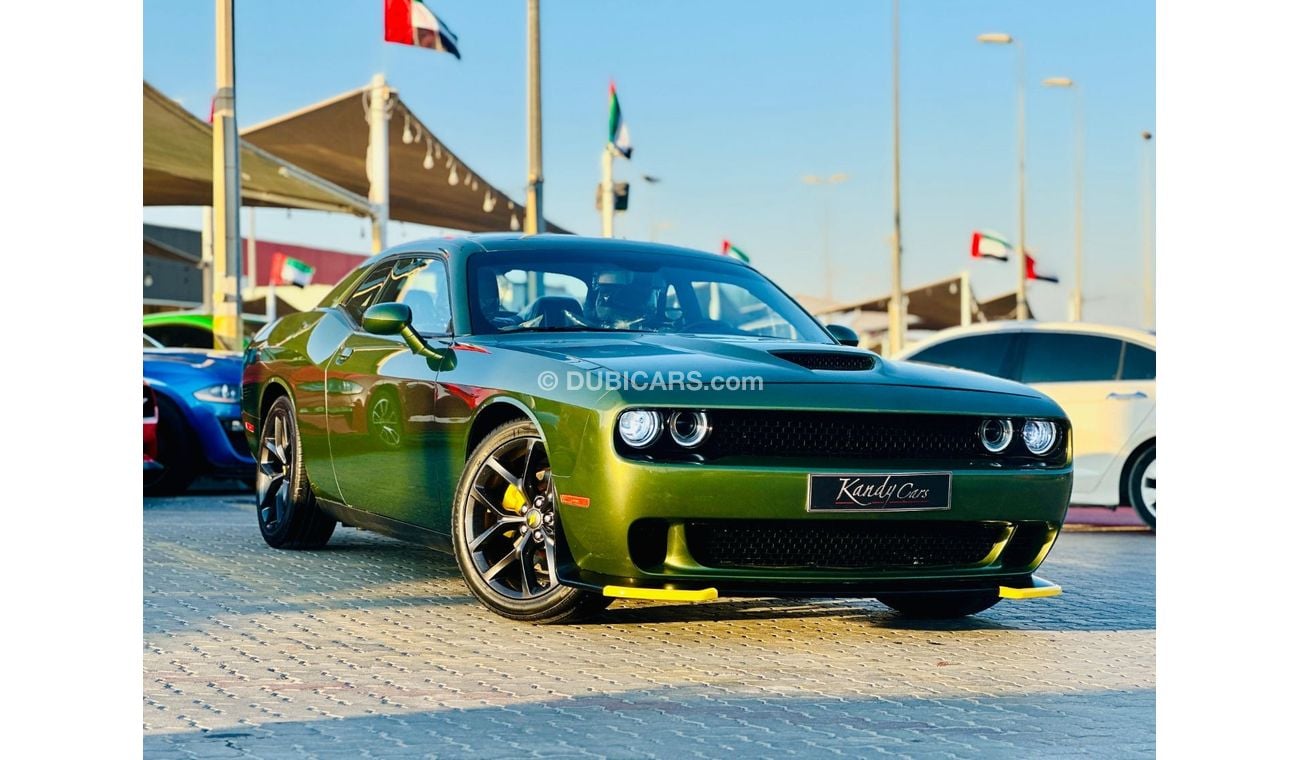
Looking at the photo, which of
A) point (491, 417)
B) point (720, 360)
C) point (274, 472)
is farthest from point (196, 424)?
point (720, 360)

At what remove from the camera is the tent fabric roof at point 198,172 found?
22.6 metres

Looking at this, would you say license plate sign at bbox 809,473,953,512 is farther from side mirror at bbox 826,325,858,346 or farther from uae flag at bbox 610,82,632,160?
uae flag at bbox 610,82,632,160

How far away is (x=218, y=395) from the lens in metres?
→ 12.5

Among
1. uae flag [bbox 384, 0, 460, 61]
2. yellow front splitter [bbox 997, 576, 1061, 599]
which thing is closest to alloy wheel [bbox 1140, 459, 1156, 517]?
yellow front splitter [bbox 997, 576, 1061, 599]

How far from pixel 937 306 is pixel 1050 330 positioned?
5494 cm

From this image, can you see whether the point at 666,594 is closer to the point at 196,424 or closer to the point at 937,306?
the point at 196,424

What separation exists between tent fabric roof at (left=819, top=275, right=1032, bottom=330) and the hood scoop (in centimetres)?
5270

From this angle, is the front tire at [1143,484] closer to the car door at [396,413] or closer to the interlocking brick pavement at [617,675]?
the interlocking brick pavement at [617,675]

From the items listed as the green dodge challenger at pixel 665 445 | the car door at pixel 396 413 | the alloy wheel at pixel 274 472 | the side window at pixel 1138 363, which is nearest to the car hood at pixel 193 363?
the alloy wheel at pixel 274 472

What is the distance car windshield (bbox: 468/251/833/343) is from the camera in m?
6.99
